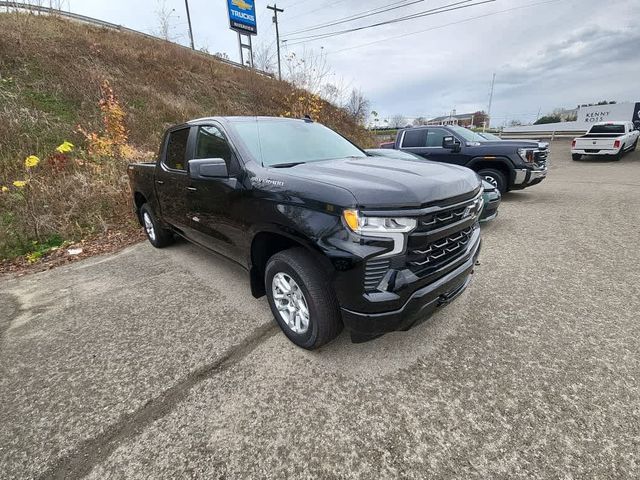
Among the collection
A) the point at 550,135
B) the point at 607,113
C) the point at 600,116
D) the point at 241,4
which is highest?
the point at 241,4

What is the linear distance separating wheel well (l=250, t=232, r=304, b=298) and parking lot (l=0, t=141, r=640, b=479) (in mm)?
389

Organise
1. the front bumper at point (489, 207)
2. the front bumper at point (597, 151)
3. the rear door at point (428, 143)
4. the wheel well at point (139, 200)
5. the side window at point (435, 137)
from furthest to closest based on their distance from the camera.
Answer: the front bumper at point (597, 151) → the side window at point (435, 137) → the rear door at point (428, 143) → the wheel well at point (139, 200) → the front bumper at point (489, 207)

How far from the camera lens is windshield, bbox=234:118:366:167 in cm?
278

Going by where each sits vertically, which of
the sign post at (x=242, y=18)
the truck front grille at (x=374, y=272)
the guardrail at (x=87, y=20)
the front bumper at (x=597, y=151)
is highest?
the sign post at (x=242, y=18)

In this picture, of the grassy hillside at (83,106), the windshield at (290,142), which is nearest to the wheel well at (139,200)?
the grassy hillside at (83,106)

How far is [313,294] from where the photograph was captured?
2146mm

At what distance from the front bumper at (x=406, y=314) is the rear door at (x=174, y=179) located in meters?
2.36

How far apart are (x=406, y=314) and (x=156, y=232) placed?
4.07 meters

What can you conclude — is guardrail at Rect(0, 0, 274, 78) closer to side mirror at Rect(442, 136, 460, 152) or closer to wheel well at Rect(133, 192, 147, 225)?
wheel well at Rect(133, 192, 147, 225)

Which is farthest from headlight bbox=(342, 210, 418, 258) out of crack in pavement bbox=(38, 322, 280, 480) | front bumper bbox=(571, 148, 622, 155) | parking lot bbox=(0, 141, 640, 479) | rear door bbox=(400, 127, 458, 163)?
front bumper bbox=(571, 148, 622, 155)

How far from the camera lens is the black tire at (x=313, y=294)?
215cm

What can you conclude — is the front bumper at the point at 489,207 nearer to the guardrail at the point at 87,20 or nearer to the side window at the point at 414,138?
the side window at the point at 414,138

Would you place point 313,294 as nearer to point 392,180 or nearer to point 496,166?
point 392,180

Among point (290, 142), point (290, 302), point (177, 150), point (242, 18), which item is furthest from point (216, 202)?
point (242, 18)
